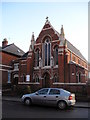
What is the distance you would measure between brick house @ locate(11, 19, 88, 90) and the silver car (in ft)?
38.1

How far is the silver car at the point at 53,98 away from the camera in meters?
12.0

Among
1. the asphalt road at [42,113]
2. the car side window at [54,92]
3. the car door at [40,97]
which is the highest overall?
the car side window at [54,92]

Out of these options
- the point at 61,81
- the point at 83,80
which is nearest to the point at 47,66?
the point at 61,81

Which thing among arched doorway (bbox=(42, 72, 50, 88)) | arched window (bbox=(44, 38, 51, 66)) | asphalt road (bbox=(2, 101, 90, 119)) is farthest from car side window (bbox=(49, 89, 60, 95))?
arched window (bbox=(44, 38, 51, 66))

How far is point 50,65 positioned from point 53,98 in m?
14.9

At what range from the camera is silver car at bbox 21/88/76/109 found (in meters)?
12.0

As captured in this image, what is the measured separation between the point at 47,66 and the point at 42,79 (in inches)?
102

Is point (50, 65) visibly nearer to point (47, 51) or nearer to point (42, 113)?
point (47, 51)

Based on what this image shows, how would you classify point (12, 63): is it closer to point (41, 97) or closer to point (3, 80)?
point (3, 80)

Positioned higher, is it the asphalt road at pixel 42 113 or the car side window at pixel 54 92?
the car side window at pixel 54 92

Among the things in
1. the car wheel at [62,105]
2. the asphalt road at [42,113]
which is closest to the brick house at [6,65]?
the asphalt road at [42,113]

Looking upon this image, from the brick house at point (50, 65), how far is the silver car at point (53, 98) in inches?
457

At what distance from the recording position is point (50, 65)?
1066 inches

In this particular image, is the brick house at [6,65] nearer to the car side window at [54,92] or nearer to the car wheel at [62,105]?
the car side window at [54,92]
